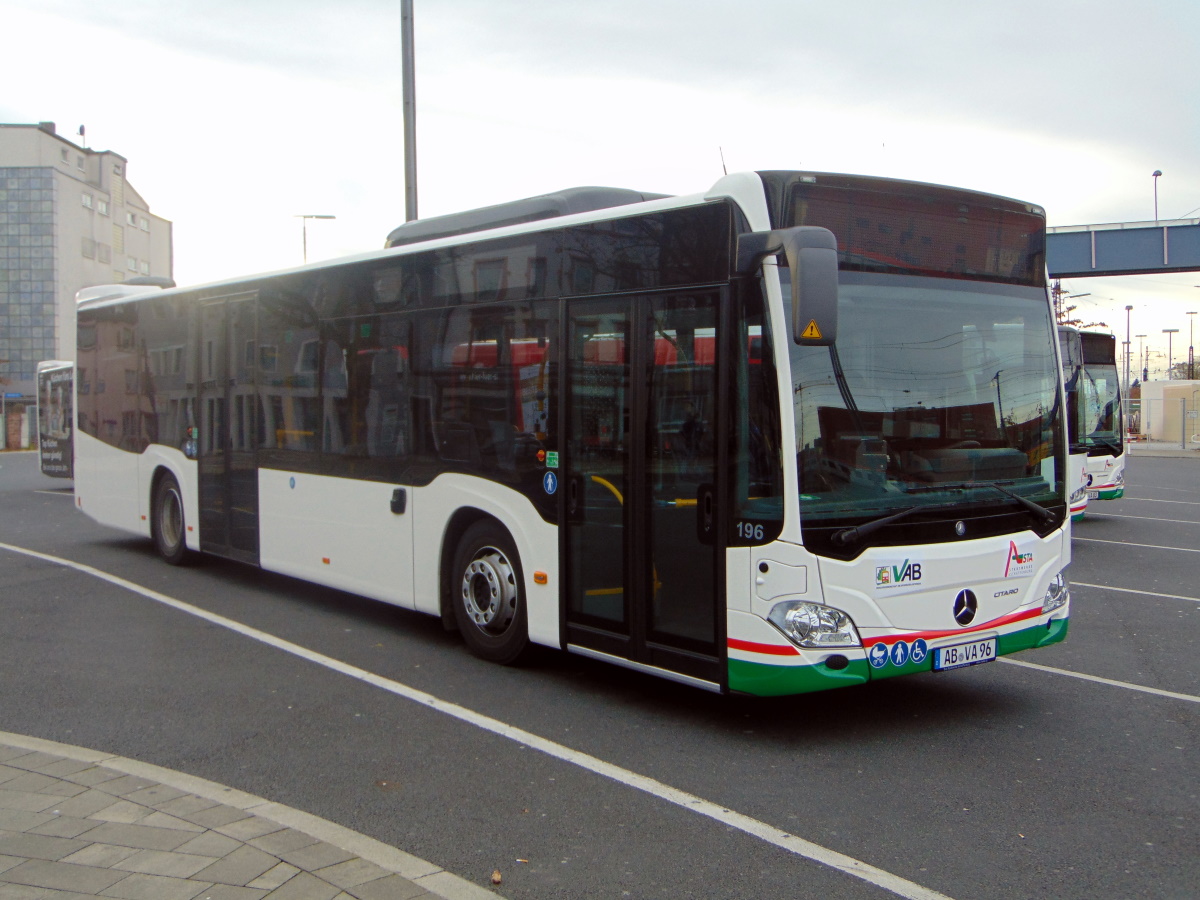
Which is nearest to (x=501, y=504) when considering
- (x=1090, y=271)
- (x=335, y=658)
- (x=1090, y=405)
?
(x=335, y=658)

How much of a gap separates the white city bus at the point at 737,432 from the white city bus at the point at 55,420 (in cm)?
2058

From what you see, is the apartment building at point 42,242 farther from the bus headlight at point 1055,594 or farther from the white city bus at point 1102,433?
the bus headlight at point 1055,594

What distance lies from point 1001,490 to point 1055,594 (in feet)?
2.75

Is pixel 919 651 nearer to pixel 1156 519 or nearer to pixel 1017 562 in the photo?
pixel 1017 562

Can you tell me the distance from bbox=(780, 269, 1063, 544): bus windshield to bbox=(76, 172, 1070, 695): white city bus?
0.05 feet

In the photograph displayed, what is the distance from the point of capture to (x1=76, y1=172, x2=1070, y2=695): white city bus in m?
5.71

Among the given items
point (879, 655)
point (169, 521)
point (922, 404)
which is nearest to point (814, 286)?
point (922, 404)

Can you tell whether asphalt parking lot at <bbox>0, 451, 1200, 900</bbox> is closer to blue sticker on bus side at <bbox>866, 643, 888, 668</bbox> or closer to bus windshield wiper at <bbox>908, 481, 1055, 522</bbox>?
blue sticker on bus side at <bbox>866, 643, 888, 668</bbox>

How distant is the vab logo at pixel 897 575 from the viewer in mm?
5766

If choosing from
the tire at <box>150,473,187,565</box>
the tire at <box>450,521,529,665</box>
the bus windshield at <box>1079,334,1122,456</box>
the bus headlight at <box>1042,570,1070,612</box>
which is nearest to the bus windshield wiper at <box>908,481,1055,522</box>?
the bus headlight at <box>1042,570,1070,612</box>

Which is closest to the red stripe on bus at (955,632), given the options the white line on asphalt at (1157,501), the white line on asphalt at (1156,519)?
the white line on asphalt at (1156,519)

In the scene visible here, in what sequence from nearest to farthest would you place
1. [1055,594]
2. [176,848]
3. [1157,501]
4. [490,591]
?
[176,848] → [1055,594] → [490,591] → [1157,501]

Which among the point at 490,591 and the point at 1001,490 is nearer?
the point at 1001,490

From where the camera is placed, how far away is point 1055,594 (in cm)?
661
